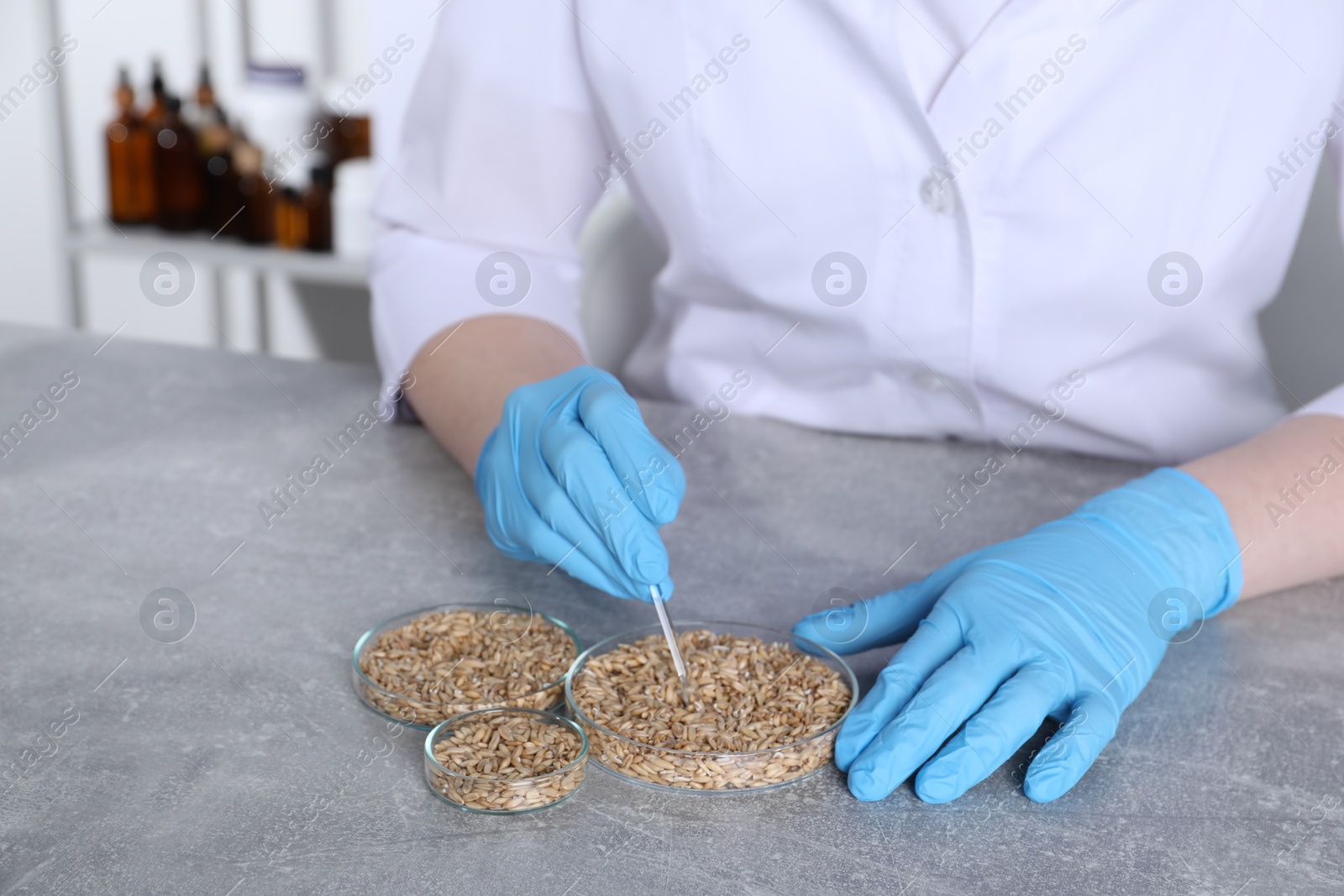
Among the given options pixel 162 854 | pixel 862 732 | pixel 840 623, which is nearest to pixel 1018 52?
pixel 840 623

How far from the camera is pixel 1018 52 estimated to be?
118cm

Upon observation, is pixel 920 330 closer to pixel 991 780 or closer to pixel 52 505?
pixel 991 780

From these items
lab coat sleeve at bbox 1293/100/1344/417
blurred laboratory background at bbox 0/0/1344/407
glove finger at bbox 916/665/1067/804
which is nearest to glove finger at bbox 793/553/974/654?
glove finger at bbox 916/665/1067/804

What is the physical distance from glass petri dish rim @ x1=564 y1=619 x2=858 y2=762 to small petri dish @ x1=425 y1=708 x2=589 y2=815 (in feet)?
0.07

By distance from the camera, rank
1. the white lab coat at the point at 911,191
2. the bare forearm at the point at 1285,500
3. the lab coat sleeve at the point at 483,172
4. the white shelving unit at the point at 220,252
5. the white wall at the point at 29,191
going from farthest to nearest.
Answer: the white wall at the point at 29,191, the white shelving unit at the point at 220,252, the lab coat sleeve at the point at 483,172, the white lab coat at the point at 911,191, the bare forearm at the point at 1285,500

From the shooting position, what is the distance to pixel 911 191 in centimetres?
128

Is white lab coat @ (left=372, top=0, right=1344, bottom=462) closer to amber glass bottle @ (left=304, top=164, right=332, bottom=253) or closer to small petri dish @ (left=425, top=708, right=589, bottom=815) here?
small petri dish @ (left=425, top=708, right=589, bottom=815)

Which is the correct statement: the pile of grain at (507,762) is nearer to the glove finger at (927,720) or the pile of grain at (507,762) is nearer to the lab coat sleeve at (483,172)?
the glove finger at (927,720)

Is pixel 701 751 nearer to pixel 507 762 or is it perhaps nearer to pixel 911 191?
pixel 507 762

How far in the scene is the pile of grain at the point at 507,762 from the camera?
2.54 feet

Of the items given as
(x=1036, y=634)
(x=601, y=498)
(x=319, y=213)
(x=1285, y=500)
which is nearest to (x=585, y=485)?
(x=601, y=498)

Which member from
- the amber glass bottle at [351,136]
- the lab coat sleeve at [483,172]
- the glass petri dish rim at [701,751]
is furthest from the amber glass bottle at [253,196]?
the glass petri dish rim at [701,751]

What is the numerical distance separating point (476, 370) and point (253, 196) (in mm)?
1755

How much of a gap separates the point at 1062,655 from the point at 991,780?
0.44 feet
